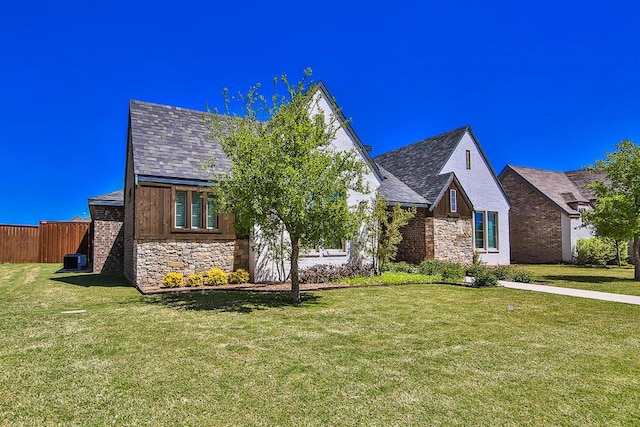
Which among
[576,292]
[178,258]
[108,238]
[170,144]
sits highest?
[170,144]

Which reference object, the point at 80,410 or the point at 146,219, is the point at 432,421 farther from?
the point at 146,219

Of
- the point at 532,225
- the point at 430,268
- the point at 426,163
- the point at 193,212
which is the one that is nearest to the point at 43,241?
the point at 193,212

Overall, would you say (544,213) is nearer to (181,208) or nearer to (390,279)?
(390,279)

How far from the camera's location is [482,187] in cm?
2373

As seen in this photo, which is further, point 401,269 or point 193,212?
point 401,269

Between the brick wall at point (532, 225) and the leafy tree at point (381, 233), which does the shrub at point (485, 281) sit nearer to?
the leafy tree at point (381, 233)

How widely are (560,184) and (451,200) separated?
600 inches

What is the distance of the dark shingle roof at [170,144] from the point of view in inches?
557

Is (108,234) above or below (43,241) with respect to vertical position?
above

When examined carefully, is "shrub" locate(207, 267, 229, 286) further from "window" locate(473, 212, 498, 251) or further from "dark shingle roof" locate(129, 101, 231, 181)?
"window" locate(473, 212, 498, 251)

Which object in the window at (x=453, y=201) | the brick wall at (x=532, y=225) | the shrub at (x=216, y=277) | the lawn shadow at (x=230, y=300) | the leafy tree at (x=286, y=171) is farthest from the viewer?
Answer: the brick wall at (x=532, y=225)

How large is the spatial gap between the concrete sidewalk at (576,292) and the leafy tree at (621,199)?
184 inches

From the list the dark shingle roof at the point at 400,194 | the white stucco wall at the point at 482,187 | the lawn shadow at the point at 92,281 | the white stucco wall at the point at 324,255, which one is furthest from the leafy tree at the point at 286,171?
the white stucco wall at the point at 482,187

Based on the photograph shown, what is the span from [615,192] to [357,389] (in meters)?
17.6
